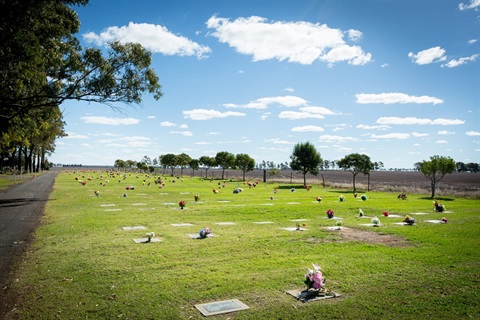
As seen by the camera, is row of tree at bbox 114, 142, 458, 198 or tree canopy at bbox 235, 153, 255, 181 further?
tree canopy at bbox 235, 153, 255, 181

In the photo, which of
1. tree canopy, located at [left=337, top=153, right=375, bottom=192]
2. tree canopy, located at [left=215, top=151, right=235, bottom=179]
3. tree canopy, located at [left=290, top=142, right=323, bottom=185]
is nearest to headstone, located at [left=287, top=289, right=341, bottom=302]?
tree canopy, located at [left=337, top=153, right=375, bottom=192]

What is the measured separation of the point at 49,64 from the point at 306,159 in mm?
49446

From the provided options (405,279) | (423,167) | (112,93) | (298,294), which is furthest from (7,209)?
(423,167)

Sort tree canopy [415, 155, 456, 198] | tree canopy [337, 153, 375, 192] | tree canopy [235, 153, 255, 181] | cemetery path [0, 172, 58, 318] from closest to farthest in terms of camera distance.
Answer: cemetery path [0, 172, 58, 318], tree canopy [415, 155, 456, 198], tree canopy [337, 153, 375, 192], tree canopy [235, 153, 255, 181]

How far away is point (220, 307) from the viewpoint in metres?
6.11

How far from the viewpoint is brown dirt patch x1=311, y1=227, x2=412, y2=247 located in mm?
11867

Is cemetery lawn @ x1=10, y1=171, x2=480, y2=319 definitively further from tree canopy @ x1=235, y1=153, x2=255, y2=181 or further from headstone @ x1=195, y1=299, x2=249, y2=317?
tree canopy @ x1=235, y1=153, x2=255, y2=181

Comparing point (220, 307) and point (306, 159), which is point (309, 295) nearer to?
point (220, 307)

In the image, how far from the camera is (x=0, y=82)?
57.2 feet

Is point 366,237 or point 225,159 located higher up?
point 225,159

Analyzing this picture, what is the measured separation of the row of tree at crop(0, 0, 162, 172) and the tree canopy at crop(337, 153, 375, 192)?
116 feet

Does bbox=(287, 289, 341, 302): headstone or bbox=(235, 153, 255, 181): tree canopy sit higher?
bbox=(235, 153, 255, 181): tree canopy

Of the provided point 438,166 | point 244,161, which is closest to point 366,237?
point 438,166

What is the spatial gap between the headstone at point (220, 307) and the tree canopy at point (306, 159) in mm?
56910
